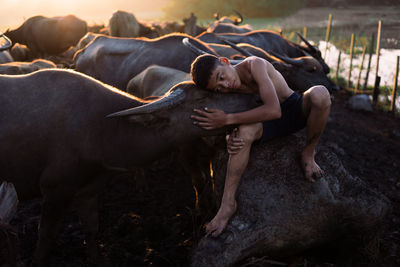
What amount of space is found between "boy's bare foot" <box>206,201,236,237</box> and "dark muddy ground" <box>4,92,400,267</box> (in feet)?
1.15

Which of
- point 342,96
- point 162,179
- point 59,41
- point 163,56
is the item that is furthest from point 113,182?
point 59,41

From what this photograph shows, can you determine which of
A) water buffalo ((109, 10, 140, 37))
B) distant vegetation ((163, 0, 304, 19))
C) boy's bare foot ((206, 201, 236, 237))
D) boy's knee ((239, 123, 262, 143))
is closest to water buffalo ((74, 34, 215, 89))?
boy's knee ((239, 123, 262, 143))

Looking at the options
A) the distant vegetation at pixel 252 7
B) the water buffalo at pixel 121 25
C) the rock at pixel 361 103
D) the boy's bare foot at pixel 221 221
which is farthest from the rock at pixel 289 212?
the distant vegetation at pixel 252 7

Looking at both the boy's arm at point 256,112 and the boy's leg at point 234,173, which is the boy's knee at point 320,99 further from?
the boy's leg at point 234,173

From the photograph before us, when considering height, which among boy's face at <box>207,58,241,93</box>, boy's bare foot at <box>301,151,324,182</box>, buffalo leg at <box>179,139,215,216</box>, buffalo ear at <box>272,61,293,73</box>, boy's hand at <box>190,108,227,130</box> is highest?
boy's face at <box>207,58,241,93</box>

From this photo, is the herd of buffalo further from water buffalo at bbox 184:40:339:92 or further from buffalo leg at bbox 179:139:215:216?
water buffalo at bbox 184:40:339:92

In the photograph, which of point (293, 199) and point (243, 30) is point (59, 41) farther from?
point (293, 199)

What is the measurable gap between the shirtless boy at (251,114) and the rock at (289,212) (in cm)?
12

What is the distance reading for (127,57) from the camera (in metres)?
6.28

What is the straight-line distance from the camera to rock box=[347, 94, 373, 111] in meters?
8.32

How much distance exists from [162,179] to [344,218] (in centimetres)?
295

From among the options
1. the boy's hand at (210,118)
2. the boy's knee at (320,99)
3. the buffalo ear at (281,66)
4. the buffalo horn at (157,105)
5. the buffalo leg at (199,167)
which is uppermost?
the buffalo horn at (157,105)

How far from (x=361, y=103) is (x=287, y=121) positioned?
625cm

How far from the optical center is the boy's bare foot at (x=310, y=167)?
295 centimetres
